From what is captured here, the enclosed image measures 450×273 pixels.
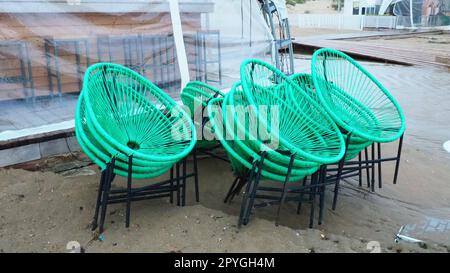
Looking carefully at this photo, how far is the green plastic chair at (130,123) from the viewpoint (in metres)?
2.66

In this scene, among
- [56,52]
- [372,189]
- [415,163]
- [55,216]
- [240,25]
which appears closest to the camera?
[55,216]

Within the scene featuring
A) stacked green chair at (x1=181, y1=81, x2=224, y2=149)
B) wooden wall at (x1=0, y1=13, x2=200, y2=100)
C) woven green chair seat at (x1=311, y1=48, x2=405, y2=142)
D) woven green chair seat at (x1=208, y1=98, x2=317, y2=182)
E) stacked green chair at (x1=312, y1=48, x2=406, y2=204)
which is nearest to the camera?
woven green chair seat at (x1=208, y1=98, x2=317, y2=182)

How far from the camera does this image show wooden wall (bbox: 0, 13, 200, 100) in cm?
393

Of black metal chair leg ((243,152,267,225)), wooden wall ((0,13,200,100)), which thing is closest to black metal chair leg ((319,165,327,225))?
black metal chair leg ((243,152,267,225))

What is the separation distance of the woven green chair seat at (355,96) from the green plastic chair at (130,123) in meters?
1.17

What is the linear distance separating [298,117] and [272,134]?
665 mm

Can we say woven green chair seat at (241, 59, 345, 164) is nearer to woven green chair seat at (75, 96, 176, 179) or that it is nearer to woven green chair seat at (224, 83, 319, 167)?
woven green chair seat at (224, 83, 319, 167)

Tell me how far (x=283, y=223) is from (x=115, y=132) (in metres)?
1.38

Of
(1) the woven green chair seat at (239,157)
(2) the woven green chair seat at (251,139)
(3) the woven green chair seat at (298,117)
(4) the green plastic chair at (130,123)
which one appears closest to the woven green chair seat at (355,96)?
(3) the woven green chair seat at (298,117)

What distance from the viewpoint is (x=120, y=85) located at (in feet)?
10.7

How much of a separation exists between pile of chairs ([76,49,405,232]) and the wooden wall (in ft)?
3.69

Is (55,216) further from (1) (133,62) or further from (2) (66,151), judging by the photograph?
(1) (133,62)

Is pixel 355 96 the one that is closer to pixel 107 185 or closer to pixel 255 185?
pixel 255 185
